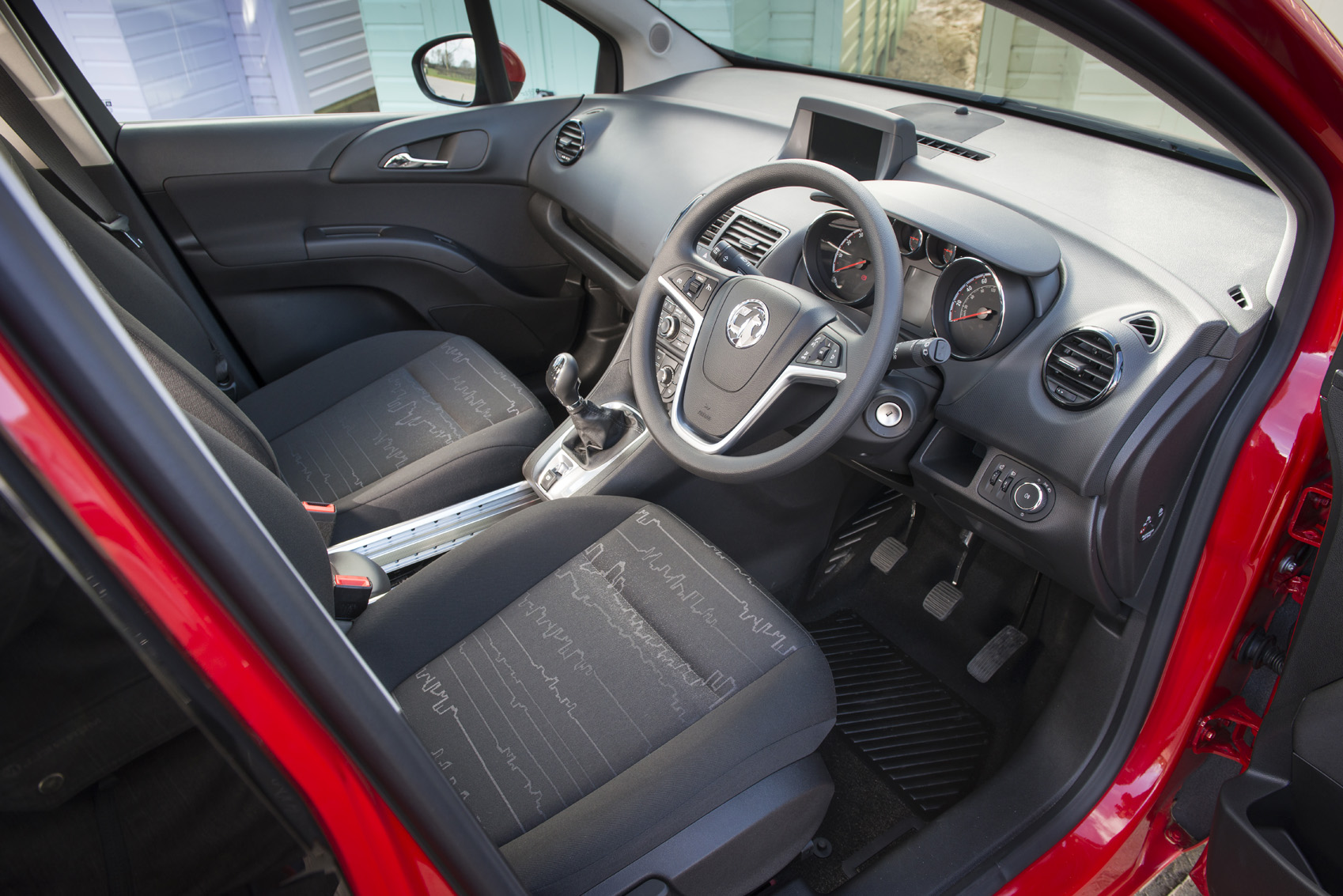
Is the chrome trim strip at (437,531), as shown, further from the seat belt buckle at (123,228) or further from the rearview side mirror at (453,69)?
the rearview side mirror at (453,69)

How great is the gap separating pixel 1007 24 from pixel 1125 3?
224 centimetres

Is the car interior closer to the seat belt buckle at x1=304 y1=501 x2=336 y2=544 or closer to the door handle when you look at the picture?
the seat belt buckle at x1=304 y1=501 x2=336 y2=544

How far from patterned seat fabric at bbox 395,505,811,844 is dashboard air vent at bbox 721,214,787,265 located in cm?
55

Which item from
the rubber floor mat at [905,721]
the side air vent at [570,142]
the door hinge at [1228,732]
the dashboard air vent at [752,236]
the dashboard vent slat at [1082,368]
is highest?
the side air vent at [570,142]

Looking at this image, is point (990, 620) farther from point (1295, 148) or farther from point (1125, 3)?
point (1125, 3)

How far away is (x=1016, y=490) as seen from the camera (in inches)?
48.6

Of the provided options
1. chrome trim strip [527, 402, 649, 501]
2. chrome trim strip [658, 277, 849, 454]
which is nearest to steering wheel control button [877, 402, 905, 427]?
chrome trim strip [658, 277, 849, 454]

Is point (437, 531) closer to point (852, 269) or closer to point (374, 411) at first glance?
point (374, 411)

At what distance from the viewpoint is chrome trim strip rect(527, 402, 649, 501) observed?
63.4 inches

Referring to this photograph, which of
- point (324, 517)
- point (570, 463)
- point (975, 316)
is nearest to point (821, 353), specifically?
point (975, 316)

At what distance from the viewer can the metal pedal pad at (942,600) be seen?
1701 millimetres

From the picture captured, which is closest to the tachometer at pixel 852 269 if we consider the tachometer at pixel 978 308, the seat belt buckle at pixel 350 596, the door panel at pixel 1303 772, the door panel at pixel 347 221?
the tachometer at pixel 978 308

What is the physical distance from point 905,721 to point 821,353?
0.80 metres

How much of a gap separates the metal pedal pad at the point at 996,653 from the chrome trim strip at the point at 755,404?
29.9 inches
